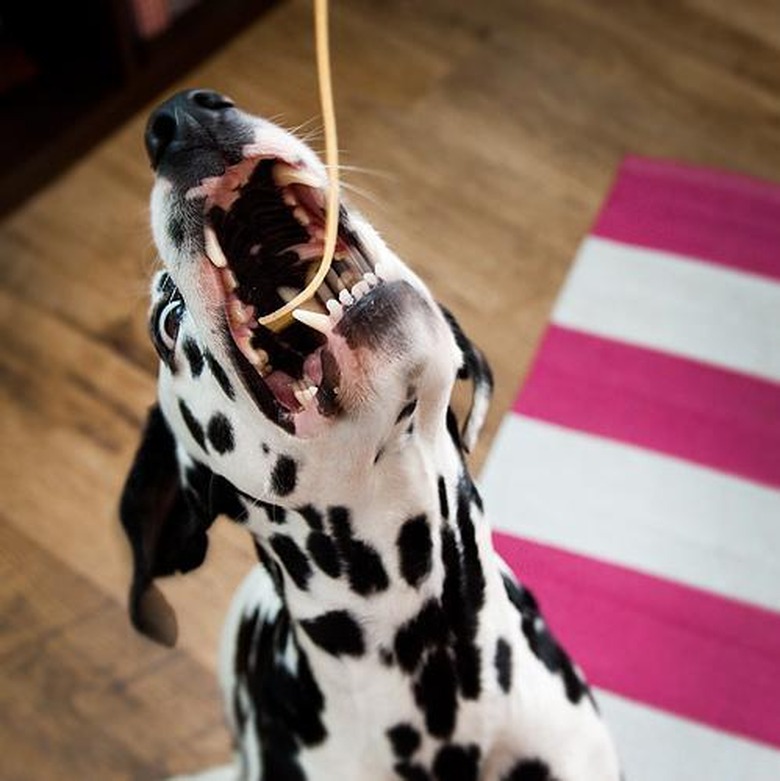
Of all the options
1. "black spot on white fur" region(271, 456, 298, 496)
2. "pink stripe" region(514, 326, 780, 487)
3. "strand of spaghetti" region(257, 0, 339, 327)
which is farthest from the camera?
"pink stripe" region(514, 326, 780, 487)

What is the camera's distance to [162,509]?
1345mm

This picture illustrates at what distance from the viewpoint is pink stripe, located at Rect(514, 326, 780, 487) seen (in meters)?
2.21

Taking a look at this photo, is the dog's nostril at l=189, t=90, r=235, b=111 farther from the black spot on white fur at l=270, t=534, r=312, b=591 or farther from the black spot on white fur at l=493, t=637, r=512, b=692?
the black spot on white fur at l=493, t=637, r=512, b=692

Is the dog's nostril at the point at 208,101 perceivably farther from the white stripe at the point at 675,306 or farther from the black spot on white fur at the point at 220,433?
the white stripe at the point at 675,306

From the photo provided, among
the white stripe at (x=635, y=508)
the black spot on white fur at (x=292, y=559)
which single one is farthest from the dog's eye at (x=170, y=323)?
the white stripe at (x=635, y=508)

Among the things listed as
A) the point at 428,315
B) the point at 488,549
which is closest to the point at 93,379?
A: the point at 488,549

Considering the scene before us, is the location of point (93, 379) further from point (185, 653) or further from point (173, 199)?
point (173, 199)

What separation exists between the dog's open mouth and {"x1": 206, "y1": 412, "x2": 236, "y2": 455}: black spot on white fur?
0.22ft

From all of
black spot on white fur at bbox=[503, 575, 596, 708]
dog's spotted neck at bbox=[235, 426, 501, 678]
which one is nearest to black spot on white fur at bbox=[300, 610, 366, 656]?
dog's spotted neck at bbox=[235, 426, 501, 678]

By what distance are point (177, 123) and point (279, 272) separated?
167 mm

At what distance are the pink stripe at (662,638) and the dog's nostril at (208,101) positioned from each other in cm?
103

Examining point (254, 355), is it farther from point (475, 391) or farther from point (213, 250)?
point (475, 391)

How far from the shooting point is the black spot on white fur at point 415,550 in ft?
3.84

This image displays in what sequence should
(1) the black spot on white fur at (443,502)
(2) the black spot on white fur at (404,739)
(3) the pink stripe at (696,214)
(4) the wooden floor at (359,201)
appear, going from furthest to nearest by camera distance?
(3) the pink stripe at (696,214), (4) the wooden floor at (359,201), (2) the black spot on white fur at (404,739), (1) the black spot on white fur at (443,502)
